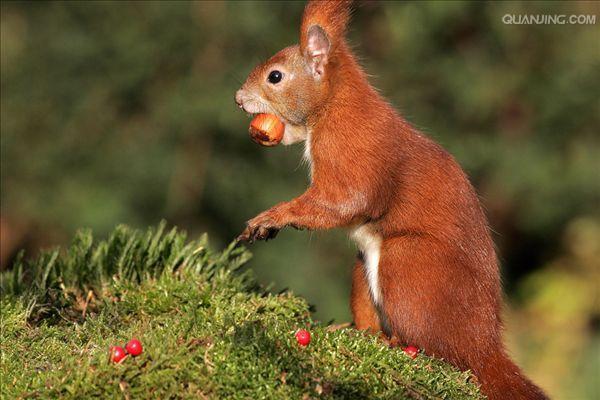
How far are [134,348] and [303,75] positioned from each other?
59.9 inches

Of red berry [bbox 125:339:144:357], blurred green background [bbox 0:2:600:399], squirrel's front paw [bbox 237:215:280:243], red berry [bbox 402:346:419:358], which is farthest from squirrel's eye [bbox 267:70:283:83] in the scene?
blurred green background [bbox 0:2:600:399]

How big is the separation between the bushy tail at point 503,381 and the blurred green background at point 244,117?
317 cm

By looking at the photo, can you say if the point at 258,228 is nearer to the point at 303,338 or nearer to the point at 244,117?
the point at 303,338

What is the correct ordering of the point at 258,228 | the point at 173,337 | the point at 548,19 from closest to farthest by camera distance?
the point at 173,337 < the point at 258,228 < the point at 548,19

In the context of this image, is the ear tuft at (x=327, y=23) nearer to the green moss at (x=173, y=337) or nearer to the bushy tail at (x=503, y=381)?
the green moss at (x=173, y=337)

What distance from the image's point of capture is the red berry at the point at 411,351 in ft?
9.87

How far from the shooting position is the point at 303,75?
12.1ft

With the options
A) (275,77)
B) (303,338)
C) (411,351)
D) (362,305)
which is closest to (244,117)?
(275,77)

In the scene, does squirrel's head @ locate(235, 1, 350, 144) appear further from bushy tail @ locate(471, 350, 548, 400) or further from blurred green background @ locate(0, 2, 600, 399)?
blurred green background @ locate(0, 2, 600, 399)

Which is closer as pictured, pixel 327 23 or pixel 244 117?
pixel 327 23

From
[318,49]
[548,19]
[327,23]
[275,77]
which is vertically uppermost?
[548,19]

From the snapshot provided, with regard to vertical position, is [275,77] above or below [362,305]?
above

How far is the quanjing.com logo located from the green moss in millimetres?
3568

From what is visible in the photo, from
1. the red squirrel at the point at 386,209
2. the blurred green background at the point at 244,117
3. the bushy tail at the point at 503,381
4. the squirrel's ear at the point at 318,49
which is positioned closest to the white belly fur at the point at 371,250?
the red squirrel at the point at 386,209
